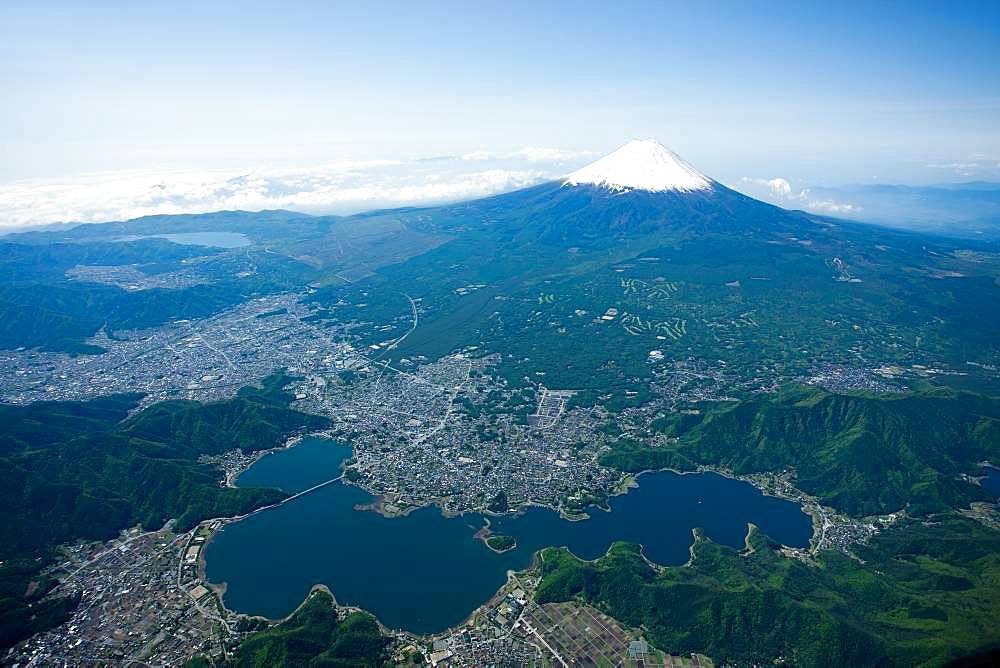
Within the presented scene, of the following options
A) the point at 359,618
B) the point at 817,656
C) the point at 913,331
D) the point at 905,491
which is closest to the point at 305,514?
the point at 359,618

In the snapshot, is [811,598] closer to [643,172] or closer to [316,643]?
[316,643]

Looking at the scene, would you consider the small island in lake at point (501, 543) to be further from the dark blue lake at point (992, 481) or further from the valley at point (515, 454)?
the dark blue lake at point (992, 481)

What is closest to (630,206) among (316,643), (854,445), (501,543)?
(854,445)

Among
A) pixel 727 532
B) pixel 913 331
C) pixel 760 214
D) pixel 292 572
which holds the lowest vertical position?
pixel 292 572

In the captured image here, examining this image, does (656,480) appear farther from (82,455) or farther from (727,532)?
(82,455)

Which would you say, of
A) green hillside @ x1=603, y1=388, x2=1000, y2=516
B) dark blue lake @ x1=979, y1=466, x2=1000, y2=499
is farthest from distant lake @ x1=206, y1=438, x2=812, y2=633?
dark blue lake @ x1=979, y1=466, x2=1000, y2=499

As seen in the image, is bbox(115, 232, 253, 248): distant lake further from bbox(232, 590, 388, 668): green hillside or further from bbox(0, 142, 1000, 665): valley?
bbox(232, 590, 388, 668): green hillside
